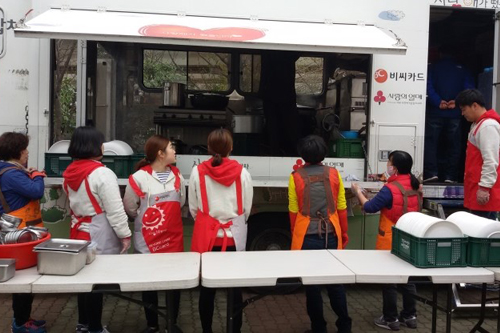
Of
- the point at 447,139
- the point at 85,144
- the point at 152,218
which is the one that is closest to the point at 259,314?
the point at 152,218

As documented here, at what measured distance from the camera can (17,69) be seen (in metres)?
4.53

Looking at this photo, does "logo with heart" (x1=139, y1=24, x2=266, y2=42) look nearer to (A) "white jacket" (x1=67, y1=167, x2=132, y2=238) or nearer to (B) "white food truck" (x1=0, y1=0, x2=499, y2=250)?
(B) "white food truck" (x1=0, y1=0, x2=499, y2=250)

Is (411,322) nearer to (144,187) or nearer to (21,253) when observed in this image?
(144,187)

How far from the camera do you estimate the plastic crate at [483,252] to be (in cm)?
303

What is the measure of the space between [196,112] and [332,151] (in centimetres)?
161

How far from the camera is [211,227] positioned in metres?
3.45

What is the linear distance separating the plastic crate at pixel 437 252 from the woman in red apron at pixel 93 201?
6.34 ft

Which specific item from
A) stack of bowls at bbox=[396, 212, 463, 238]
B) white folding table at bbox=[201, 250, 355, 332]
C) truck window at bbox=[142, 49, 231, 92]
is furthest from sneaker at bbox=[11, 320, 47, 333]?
truck window at bbox=[142, 49, 231, 92]

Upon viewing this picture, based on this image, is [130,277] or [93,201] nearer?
[130,277]

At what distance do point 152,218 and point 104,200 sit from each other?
0.37 meters

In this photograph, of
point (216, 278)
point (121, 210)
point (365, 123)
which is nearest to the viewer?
point (216, 278)

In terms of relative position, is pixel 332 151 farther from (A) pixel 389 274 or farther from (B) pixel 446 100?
(A) pixel 389 274

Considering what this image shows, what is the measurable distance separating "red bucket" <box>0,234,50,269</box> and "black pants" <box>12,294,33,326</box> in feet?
3.15

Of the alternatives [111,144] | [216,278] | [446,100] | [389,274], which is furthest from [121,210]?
[446,100]
